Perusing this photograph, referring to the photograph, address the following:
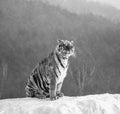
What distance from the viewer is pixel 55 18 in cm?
491

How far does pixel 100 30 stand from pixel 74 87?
1.21m

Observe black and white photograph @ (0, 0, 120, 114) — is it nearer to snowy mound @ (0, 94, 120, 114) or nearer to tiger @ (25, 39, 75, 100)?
tiger @ (25, 39, 75, 100)

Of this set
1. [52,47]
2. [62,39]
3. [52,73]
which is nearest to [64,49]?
[52,73]

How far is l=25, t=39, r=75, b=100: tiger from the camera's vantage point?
7.61ft

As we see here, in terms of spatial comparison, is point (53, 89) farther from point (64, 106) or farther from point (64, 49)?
point (64, 49)

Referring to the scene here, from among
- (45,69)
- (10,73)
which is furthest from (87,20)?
(45,69)

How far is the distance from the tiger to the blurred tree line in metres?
1.82

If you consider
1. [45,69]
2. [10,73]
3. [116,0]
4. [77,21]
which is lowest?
[10,73]

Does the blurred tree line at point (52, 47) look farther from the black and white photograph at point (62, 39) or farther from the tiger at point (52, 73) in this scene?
the tiger at point (52, 73)

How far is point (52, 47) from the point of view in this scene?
176 inches

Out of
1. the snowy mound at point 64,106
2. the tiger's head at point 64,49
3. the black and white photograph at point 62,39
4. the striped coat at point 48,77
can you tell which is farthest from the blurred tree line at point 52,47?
the tiger's head at point 64,49

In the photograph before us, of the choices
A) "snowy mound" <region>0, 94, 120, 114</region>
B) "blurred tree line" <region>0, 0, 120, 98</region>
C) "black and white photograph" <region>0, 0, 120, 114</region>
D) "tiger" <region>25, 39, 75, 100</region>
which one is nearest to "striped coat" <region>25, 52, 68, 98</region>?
"tiger" <region>25, 39, 75, 100</region>

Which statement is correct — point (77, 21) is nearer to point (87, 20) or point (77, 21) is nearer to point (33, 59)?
point (87, 20)

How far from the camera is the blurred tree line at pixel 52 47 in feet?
14.8
